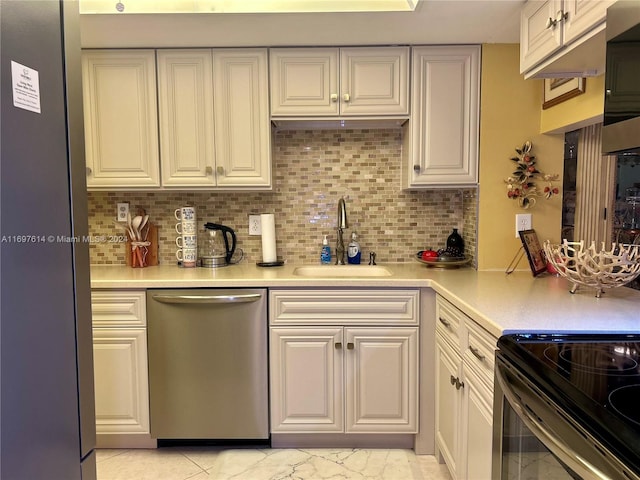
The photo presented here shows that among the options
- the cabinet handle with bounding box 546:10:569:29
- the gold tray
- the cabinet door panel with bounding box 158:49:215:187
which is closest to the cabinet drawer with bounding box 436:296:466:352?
the gold tray

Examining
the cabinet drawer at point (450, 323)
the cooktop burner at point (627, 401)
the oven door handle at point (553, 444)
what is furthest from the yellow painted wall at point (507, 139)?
the cooktop burner at point (627, 401)

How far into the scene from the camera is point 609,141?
Answer: 3.58ft

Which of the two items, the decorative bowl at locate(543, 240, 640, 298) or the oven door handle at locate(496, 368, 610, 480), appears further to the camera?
the decorative bowl at locate(543, 240, 640, 298)

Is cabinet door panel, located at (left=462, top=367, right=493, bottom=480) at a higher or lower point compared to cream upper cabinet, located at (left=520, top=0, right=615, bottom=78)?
lower

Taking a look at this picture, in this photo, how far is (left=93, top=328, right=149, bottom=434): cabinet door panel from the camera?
2072 millimetres

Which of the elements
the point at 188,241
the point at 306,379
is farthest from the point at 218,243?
the point at 306,379

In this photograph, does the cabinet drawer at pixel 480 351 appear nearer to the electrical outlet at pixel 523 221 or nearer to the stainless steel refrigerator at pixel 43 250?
the electrical outlet at pixel 523 221

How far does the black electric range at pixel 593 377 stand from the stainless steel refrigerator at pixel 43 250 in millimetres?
949

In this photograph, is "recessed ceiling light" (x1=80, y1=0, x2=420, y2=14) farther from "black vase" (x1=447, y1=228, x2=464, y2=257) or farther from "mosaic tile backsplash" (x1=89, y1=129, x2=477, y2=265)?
"black vase" (x1=447, y1=228, x2=464, y2=257)

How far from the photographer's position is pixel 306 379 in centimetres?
211

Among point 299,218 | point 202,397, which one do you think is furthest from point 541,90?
point 202,397

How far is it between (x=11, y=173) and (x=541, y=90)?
2324 millimetres

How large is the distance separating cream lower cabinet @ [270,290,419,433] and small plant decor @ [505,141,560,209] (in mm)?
789

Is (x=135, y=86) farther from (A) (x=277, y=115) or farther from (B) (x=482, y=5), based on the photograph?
(B) (x=482, y=5)
